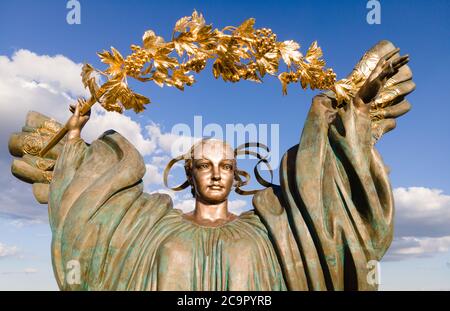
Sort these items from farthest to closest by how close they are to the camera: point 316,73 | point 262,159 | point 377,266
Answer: point 262,159 → point 316,73 → point 377,266

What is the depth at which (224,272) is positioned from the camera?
4.45 m

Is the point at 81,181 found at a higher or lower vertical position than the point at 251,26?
lower

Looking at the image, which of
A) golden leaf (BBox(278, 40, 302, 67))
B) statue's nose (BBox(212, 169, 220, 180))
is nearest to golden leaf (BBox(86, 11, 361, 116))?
golden leaf (BBox(278, 40, 302, 67))

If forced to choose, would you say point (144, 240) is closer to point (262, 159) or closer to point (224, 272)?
point (224, 272)

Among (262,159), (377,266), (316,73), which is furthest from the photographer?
(262,159)

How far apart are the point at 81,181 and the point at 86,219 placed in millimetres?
421

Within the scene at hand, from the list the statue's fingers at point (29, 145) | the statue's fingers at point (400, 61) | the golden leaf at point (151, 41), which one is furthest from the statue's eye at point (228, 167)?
the statue's fingers at point (29, 145)

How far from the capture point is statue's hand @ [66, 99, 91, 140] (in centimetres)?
528

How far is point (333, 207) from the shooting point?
450 cm

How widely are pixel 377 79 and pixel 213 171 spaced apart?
1.71 metres

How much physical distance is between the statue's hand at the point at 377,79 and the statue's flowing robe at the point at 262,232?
0.13 meters

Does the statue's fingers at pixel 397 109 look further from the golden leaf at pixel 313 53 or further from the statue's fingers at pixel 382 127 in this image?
the golden leaf at pixel 313 53

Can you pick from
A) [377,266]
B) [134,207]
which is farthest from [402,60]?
[134,207]

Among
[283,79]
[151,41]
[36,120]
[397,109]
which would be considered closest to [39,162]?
[36,120]
